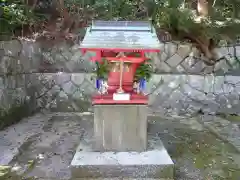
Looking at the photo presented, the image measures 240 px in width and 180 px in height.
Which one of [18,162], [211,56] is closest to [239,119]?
[211,56]

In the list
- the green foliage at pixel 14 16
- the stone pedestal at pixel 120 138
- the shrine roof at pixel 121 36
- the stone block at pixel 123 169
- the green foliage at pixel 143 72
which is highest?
the green foliage at pixel 14 16

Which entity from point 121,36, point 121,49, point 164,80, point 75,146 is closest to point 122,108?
point 121,49

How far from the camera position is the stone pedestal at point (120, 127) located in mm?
3877

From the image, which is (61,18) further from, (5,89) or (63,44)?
(5,89)

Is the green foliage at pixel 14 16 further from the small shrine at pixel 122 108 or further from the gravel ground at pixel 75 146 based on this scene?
the small shrine at pixel 122 108

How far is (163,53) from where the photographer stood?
6.93 metres

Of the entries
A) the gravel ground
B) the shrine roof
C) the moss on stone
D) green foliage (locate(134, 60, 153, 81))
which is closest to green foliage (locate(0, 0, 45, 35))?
the moss on stone

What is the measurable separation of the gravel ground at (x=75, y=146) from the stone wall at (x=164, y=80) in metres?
0.54

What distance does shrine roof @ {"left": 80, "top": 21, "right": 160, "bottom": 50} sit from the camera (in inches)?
142

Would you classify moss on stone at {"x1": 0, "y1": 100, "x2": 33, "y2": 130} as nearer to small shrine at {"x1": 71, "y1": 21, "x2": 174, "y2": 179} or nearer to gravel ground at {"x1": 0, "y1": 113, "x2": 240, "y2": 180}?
gravel ground at {"x1": 0, "y1": 113, "x2": 240, "y2": 180}

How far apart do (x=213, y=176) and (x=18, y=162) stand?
7.94ft

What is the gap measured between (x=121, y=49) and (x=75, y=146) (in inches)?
71.0

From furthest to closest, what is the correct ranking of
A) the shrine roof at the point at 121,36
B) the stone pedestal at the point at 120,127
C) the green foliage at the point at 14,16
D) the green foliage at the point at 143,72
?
the green foliage at the point at 14,16
the green foliage at the point at 143,72
the stone pedestal at the point at 120,127
the shrine roof at the point at 121,36

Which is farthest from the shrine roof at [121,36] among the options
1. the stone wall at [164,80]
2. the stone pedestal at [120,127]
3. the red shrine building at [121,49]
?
the stone wall at [164,80]
